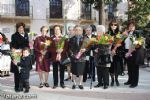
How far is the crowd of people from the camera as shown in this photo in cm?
1073

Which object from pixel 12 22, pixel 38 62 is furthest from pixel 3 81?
pixel 12 22

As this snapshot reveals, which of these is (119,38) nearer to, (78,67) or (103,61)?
(103,61)

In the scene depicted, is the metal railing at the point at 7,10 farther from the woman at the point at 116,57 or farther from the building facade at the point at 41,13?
the woman at the point at 116,57

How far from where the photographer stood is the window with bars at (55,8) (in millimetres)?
33869

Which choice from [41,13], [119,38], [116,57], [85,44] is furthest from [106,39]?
[41,13]

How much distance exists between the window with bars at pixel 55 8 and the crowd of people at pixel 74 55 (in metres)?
22.6

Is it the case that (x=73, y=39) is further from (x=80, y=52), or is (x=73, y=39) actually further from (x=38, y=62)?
(x=38, y=62)

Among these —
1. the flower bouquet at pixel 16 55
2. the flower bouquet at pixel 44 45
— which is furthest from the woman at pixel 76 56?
the flower bouquet at pixel 16 55

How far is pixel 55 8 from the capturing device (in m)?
34.0

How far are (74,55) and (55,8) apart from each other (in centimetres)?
2335

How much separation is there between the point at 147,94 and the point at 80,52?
2107 mm

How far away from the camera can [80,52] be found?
10.9 metres

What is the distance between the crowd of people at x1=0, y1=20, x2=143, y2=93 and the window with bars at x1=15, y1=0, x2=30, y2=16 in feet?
73.7

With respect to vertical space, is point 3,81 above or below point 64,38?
below
